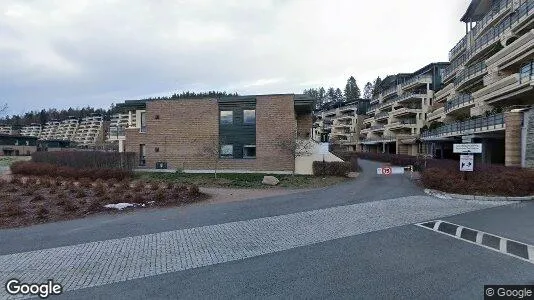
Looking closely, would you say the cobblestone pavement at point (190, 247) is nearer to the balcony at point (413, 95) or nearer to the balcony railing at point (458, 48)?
the balcony railing at point (458, 48)

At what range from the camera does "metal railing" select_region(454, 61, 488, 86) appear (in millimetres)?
38994

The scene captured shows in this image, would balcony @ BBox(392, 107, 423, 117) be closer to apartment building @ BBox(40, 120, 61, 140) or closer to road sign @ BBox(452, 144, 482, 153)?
road sign @ BBox(452, 144, 482, 153)

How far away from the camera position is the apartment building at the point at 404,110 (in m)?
69.7

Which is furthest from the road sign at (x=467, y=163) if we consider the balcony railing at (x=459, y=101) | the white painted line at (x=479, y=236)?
the balcony railing at (x=459, y=101)

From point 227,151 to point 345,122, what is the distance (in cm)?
8254

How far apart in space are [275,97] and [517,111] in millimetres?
17414

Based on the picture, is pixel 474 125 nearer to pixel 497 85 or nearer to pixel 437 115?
pixel 497 85

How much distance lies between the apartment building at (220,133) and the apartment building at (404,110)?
42594 millimetres

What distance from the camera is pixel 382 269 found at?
662cm

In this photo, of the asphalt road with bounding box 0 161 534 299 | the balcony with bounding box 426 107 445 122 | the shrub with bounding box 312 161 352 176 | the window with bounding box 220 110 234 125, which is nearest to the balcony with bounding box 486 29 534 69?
the shrub with bounding box 312 161 352 176

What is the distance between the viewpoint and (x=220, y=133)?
31.6 metres

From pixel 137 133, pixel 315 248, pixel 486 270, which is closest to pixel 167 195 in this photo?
pixel 315 248

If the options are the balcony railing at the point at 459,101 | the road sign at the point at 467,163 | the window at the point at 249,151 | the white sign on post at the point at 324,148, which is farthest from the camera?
the balcony railing at the point at 459,101

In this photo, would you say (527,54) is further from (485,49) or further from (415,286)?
(415,286)
